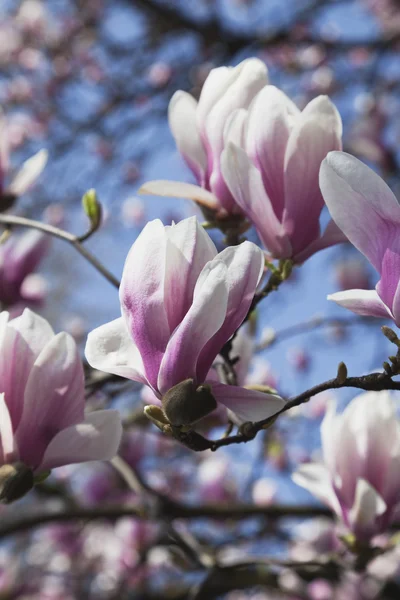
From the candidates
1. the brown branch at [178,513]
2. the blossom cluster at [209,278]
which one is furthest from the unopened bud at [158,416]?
the brown branch at [178,513]

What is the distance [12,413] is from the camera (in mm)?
683

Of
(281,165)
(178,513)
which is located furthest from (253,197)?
(178,513)

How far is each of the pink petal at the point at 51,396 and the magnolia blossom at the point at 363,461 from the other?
1.41ft

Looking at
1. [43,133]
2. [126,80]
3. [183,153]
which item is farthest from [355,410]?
[43,133]

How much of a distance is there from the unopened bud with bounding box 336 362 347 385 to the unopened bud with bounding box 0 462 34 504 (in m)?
0.33

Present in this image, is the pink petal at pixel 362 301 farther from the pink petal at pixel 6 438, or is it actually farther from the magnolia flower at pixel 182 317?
the pink petal at pixel 6 438

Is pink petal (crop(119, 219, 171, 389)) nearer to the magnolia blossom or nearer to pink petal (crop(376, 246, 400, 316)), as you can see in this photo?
pink petal (crop(376, 246, 400, 316))

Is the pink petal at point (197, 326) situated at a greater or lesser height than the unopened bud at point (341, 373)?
greater

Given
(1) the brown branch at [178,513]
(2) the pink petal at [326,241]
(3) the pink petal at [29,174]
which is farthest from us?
(1) the brown branch at [178,513]

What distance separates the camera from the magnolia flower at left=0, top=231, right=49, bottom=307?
53.9 inches

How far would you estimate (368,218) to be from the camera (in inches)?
22.8

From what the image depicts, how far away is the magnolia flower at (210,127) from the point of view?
0.81 metres

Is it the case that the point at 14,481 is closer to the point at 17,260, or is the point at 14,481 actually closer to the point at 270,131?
the point at 270,131

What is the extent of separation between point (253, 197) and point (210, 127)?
14 centimetres
